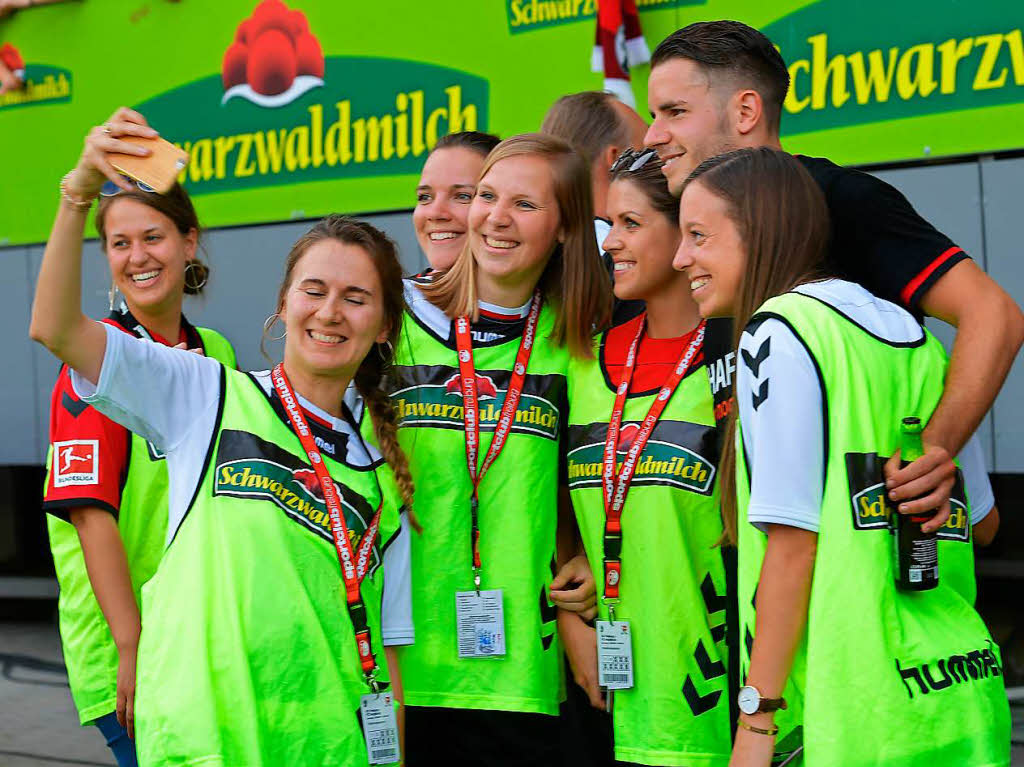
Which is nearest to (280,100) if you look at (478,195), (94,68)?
(94,68)

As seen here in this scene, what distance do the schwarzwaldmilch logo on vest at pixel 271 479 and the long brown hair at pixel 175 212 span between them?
1047 mm

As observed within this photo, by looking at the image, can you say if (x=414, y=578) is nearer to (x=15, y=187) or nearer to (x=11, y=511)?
(x=15, y=187)

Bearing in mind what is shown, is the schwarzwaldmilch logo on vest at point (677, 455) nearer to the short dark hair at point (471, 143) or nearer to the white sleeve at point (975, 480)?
the white sleeve at point (975, 480)

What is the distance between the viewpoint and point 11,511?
26.5 ft

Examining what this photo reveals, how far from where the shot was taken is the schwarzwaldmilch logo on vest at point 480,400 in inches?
116

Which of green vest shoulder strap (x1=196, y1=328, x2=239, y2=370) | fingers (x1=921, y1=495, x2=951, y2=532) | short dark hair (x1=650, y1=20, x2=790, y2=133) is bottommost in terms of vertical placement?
fingers (x1=921, y1=495, x2=951, y2=532)

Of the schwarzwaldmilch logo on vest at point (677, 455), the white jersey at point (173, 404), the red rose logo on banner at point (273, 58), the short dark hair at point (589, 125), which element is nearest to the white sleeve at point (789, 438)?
the schwarzwaldmilch logo on vest at point (677, 455)

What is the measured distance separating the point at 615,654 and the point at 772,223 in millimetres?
1042

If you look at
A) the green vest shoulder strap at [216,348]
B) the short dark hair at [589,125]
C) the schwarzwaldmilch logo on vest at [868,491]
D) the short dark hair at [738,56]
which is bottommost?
the schwarzwaldmilch logo on vest at [868,491]

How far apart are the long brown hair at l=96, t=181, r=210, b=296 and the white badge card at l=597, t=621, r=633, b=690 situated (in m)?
1.47

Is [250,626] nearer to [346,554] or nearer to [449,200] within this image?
[346,554]

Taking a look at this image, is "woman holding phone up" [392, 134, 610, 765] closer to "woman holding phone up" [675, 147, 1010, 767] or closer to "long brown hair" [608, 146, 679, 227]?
"long brown hair" [608, 146, 679, 227]

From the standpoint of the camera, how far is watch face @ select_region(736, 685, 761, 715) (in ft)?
6.97

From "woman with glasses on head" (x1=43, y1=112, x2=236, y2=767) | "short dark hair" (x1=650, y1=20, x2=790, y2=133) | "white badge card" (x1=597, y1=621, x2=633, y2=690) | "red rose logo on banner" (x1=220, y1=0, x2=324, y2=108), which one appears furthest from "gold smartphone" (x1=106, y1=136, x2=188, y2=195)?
"red rose logo on banner" (x1=220, y1=0, x2=324, y2=108)
